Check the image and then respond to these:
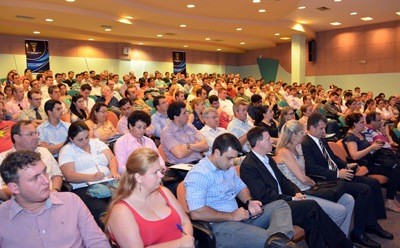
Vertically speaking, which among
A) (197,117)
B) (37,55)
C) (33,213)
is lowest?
(33,213)

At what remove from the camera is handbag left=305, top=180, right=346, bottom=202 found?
3224mm

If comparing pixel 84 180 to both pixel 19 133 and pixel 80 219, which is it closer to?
pixel 19 133

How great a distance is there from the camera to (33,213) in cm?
183

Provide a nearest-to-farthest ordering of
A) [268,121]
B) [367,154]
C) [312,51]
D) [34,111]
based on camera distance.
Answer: [367,154] → [34,111] → [268,121] → [312,51]

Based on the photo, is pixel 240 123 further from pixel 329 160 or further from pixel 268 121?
pixel 329 160

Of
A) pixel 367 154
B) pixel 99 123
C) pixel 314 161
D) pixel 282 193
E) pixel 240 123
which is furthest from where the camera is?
pixel 240 123

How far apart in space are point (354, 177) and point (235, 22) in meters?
8.85

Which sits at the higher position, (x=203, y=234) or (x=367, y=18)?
(x=367, y=18)

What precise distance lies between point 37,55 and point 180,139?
11.2 meters

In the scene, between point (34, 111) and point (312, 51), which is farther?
point (312, 51)

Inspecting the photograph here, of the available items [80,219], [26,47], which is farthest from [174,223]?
[26,47]

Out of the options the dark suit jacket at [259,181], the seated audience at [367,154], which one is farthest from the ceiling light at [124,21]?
the dark suit jacket at [259,181]

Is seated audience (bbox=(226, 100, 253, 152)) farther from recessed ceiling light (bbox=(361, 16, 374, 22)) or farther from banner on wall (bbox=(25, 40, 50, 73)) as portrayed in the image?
banner on wall (bbox=(25, 40, 50, 73))

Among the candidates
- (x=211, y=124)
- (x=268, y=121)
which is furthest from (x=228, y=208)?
(x=268, y=121)
